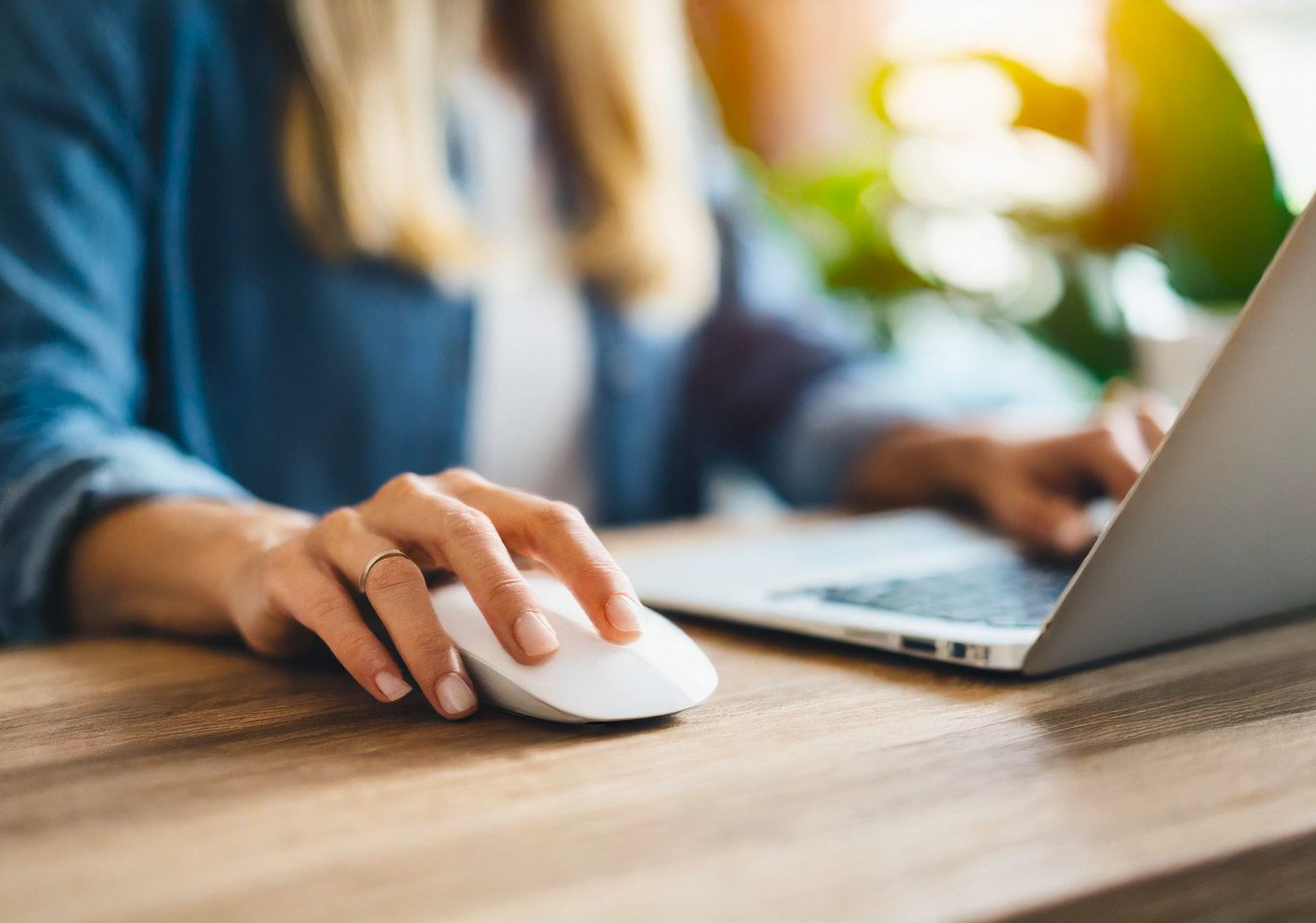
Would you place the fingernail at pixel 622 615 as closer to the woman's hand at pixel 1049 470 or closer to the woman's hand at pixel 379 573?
the woman's hand at pixel 379 573

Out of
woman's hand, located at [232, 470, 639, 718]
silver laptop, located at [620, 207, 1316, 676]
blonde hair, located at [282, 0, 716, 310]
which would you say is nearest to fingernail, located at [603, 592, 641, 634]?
woman's hand, located at [232, 470, 639, 718]

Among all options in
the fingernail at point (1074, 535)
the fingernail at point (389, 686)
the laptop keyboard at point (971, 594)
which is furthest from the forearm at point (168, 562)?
the fingernail at point (1074, 535)

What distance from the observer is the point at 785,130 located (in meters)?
2.18

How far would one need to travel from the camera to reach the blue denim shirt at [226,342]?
0.63m

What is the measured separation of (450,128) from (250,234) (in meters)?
0.23

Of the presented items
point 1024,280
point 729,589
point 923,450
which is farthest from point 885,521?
point 1024,280

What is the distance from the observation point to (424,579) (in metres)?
0.43

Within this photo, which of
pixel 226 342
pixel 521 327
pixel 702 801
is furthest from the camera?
pixel 521 327

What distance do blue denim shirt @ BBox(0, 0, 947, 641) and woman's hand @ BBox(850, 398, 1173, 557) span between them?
154mm

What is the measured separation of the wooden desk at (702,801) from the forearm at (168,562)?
76 millimetres

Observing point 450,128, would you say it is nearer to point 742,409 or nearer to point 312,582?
point 742,409

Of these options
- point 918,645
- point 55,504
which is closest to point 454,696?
point 918,645

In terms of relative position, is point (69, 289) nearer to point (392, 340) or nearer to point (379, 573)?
point (392, 340)

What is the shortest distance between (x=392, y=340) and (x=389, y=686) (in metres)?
0.66
